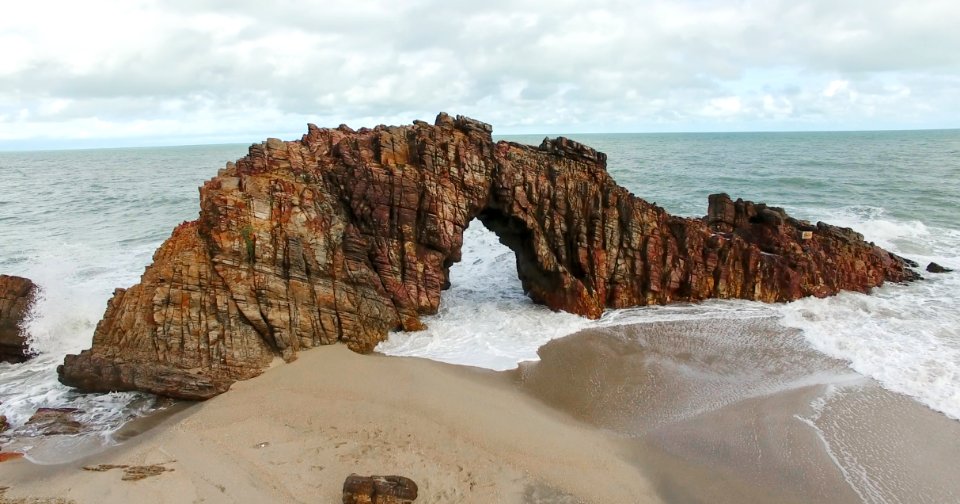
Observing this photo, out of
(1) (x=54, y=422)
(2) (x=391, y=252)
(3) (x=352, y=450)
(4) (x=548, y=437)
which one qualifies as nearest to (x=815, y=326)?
(4) (x=548, y=437)

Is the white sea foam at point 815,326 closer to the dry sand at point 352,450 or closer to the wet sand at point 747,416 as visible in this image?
the wet sand at point 747,416

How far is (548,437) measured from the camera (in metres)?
12.8

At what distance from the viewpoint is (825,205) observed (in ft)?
141

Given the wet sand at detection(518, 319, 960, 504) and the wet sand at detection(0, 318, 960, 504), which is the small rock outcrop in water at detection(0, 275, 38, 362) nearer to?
the wet sand at detection(0, 318, 960, 504)

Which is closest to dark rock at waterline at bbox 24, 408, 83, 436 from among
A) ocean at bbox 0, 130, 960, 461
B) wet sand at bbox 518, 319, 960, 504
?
ocean at bbox 0, 130, 960, 461

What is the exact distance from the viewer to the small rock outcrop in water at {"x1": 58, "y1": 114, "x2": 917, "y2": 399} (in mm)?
15438

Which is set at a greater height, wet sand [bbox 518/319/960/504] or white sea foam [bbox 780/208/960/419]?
white sea foam [bbox 780/208/960/419]

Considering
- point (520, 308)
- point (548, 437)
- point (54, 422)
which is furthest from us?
point (520, 308)

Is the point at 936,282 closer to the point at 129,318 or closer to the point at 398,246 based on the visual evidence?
the point at 398,246

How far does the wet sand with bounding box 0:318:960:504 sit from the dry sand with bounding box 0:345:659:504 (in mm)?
42

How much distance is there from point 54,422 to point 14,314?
7.13m

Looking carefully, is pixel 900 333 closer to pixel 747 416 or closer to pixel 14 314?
pixel 747 416

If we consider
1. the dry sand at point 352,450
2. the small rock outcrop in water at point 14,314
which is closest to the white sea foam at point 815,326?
the dry sand at point 352,450

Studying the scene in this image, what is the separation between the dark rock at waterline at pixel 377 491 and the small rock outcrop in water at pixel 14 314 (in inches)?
575
